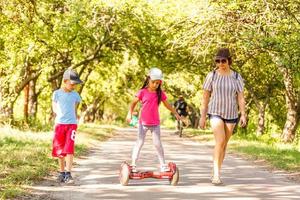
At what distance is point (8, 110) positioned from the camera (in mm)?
23719

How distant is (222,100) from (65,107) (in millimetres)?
2547

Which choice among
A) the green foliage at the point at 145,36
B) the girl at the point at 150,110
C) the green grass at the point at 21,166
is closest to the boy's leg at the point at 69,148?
the green grass at the point at 21,166

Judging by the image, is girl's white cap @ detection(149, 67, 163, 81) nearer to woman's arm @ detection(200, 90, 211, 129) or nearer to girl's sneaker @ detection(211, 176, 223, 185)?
woman's arm @ detection(200, 90, 211, 129)

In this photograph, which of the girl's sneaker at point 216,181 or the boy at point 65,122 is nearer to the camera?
the girl's sneaker at point 216,181

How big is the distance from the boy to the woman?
84.2 inches

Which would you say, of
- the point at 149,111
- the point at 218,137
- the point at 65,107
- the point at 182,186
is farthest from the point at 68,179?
the point at 218,137

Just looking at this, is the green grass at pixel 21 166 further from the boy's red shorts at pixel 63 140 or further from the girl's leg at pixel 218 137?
the girl's leg at pixel 218 137

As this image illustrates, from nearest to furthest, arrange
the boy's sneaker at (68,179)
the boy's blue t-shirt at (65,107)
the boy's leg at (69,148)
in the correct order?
the boy's sneaker at (68,179), the boy's leg at (69,148), the boy's blue t-shirt at (65,107)

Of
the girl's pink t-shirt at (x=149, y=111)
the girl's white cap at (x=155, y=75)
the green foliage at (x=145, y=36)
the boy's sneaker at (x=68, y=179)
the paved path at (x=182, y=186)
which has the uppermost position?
the green foliage at (x=145, y=36)

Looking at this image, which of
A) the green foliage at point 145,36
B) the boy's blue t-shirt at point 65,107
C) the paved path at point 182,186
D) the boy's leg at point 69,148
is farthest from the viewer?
the green foliage at point 145,36

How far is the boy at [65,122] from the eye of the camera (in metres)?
9.34

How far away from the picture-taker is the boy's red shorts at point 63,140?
933cm

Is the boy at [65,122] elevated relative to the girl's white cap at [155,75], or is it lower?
lower

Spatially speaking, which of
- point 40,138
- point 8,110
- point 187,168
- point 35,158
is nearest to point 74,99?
point 35,158
